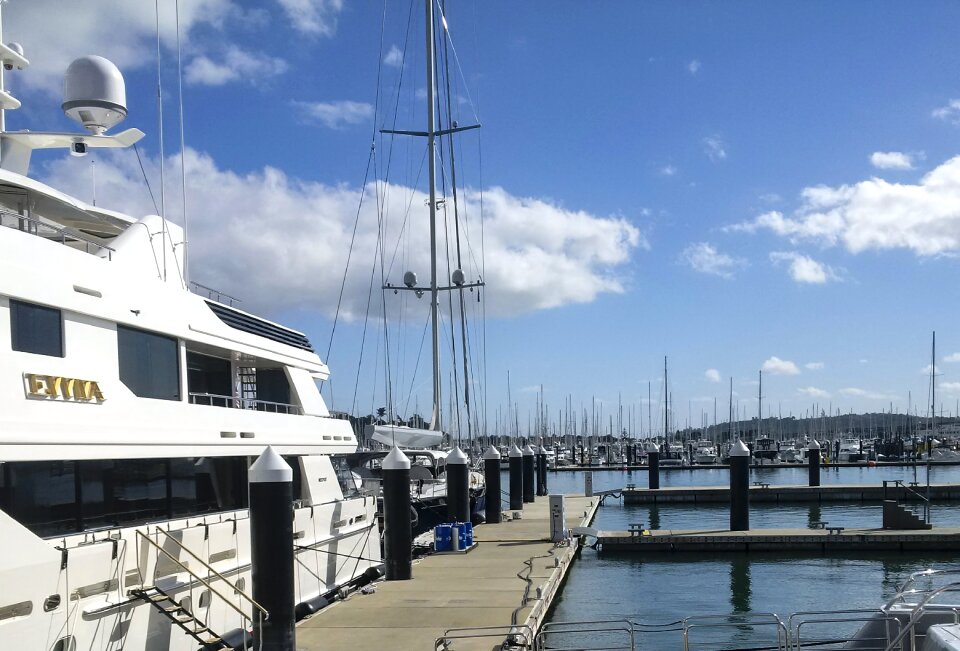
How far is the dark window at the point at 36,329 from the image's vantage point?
32.8ft

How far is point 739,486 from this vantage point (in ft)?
91.2

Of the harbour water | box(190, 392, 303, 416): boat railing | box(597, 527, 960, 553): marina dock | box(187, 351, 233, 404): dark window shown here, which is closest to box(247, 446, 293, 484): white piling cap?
box(190, 392, 303, 416): boat railing

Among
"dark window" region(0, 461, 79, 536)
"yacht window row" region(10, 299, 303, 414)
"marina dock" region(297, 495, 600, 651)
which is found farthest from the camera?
"marina dock" region(297, 495, 600, 651)

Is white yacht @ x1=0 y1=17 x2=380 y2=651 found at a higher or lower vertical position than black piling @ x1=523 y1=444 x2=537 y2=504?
higher

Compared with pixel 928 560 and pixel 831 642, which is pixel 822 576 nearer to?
pixel 928 560

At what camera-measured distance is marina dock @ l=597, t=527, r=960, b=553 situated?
26188 millimetres

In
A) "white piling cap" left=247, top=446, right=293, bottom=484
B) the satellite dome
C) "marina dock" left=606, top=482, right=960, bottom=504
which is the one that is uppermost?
the satellite dome

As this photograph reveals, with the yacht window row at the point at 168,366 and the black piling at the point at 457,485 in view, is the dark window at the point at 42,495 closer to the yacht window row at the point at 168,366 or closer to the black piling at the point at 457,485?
the yacht window row at the point at 168,366

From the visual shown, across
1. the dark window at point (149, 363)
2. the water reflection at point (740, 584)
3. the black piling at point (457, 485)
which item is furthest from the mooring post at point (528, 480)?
the dark window at point (149, 363)

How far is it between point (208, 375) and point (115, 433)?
4559mm

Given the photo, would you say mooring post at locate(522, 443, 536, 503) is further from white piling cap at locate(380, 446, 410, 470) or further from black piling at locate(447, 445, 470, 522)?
white piling cap at locate(380, 446, 410, 470)

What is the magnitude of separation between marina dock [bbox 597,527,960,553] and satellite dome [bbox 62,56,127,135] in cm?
1902

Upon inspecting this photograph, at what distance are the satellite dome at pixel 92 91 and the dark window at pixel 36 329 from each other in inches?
175

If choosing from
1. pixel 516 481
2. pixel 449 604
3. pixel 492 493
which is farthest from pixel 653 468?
pixel 449 604
